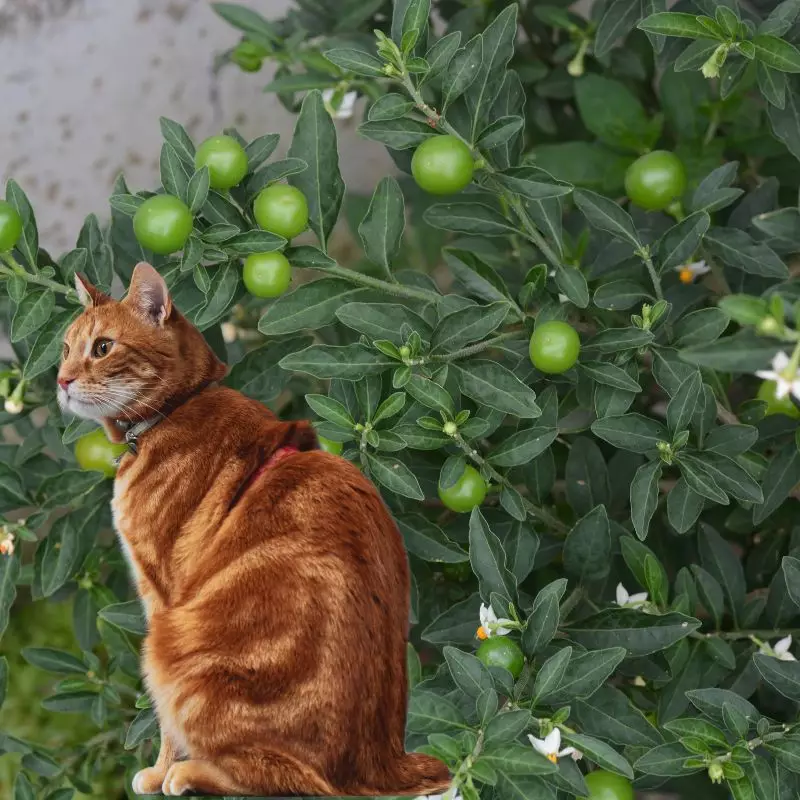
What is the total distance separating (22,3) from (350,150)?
1.78 feet

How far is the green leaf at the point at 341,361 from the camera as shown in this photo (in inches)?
36.3

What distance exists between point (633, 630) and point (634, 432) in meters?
0.20

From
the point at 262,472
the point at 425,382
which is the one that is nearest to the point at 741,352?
the point at 425,382

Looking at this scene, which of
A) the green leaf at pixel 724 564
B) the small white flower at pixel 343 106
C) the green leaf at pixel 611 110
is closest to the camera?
the green leaf at pixel 724 564

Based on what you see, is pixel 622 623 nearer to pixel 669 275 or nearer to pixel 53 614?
pixel 669 275

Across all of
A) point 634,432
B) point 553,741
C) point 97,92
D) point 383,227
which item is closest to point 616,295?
point 634,432

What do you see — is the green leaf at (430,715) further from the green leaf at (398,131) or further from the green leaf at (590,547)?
the green leaf at (398,131)

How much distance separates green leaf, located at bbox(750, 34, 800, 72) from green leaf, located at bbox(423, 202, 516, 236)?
31 cm

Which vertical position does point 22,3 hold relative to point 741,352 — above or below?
above

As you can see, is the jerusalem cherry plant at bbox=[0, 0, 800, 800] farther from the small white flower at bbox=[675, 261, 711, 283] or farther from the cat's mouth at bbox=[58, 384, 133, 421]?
the cat's mouth at bbox=[58, 384, 133, 421]

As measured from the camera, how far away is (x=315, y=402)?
36.2 inches

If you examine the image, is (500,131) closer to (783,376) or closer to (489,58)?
(489,58)

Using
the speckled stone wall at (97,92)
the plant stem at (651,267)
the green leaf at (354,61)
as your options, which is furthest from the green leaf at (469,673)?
the speckled stone wall at (97,92)

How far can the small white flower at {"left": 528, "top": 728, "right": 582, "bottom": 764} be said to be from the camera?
83 cm
